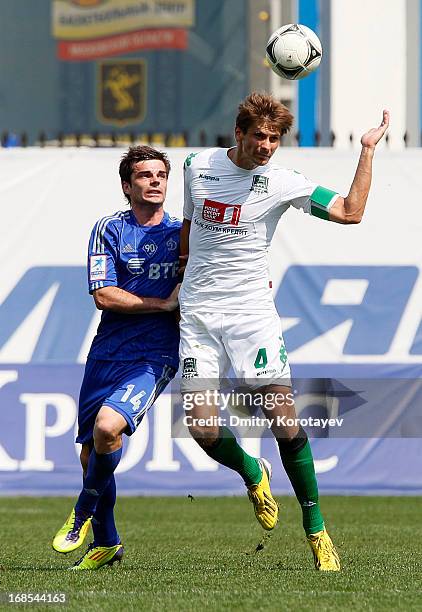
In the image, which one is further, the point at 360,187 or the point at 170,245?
the point at 170,245

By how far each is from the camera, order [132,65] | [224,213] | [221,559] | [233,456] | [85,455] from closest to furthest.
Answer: [224,213] → [233,456] → [85,455] → [221,559] → [132,65]

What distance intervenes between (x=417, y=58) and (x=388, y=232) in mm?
5909

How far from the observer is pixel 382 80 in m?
16.2

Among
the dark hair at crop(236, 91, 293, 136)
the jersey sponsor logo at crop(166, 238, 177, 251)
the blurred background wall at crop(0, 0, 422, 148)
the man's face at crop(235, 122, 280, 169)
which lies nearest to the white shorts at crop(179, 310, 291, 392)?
the jersey sponsor logo at crop(166, 238, 177, 251)

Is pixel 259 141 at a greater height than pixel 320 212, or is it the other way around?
pixel 259 141

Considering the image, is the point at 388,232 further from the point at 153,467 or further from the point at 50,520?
the point at 50,520

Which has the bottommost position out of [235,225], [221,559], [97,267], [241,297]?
[221,559]

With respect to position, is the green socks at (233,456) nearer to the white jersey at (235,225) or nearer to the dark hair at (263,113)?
the white jersey at (235,225)

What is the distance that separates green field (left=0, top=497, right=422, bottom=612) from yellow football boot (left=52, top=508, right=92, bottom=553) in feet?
0.41

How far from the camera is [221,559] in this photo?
7.37 metres

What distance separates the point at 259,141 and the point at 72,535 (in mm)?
2125

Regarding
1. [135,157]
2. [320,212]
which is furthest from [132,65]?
[320,212]

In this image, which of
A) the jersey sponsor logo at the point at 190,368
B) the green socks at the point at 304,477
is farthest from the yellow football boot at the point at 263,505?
the jersey sponsor logo at the point at 190,368

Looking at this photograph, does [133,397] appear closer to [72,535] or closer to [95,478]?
[95,478]
